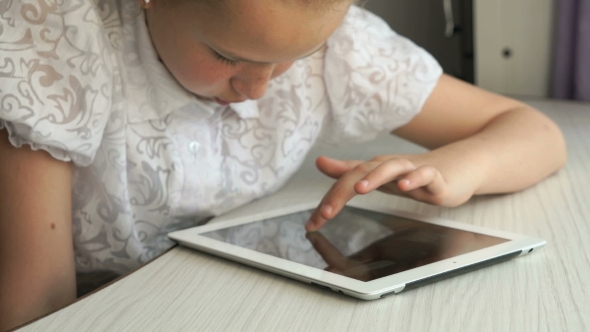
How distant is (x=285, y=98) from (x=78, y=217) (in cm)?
30

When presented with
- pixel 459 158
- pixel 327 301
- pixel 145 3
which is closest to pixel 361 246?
pixel 327 301

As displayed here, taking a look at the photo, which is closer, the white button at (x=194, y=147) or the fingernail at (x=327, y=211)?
the fingernail at (x=327, y=211)

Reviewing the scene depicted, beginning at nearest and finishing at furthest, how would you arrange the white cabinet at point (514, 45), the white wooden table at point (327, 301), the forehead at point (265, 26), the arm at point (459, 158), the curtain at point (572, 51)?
1. the white wooden table at point (327, 301)
2. the forehead at point (265, 26)
3. the arm at point (459, 158)
4. the curtain at point (572, 51)
5. the white cabinet at point (514, 45)

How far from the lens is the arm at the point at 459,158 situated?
70cm

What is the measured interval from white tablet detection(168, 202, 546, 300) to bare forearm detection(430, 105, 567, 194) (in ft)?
0.35

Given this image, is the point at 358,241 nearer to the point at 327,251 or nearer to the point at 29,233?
the point at 327,251

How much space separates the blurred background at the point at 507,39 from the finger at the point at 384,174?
803 millimetres

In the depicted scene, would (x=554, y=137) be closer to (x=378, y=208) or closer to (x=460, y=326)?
(x=378, y=208)

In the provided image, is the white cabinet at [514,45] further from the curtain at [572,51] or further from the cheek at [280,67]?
the cheek at [280,67]

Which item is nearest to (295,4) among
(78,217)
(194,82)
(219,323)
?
(194,82)

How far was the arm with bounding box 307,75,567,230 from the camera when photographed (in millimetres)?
704

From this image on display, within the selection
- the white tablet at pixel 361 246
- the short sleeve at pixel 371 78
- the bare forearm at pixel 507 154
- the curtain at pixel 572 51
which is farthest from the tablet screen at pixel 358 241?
the curtain at pixel 572 51

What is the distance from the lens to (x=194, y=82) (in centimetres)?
73

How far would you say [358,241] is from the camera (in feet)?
2.16
